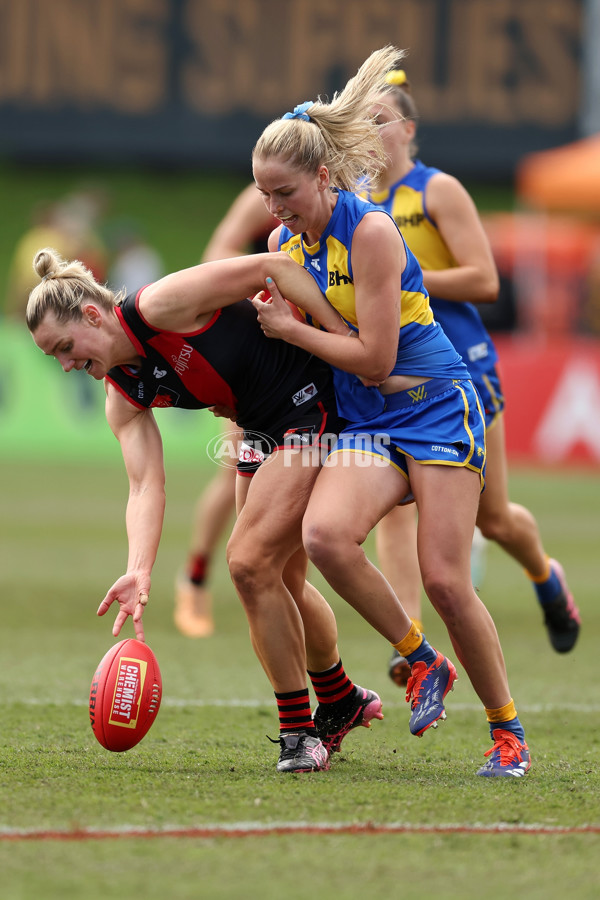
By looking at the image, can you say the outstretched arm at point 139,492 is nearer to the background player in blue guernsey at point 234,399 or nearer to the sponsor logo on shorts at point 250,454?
the background player in blue guernsey at point 234,399

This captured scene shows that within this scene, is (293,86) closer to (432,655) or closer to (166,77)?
(166,77)

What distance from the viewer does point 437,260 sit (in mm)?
6090

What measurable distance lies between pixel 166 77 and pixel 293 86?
186 cm

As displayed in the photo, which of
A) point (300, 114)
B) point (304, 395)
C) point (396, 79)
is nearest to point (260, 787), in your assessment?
point (304, 395)

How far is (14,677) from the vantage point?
20.8ft

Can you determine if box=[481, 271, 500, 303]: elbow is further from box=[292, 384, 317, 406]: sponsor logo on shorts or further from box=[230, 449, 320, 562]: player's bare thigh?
Result: box=[230, 449, 320, 562]: player's bare thigh

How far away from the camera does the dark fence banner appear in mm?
19891

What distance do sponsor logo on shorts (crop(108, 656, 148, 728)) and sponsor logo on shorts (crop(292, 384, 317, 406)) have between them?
3.50 ft

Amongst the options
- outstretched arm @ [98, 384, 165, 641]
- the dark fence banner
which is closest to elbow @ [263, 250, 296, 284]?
outstretched arm @ [98, 384, 165, 641]

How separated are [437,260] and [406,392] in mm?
1688

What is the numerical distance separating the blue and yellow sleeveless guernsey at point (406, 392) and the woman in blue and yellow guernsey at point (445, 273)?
127cm

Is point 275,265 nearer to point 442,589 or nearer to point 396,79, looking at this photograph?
point 442,589

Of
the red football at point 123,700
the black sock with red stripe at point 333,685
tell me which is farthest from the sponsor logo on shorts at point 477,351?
the red football at point 123,700

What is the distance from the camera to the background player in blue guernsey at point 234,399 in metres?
4.39
